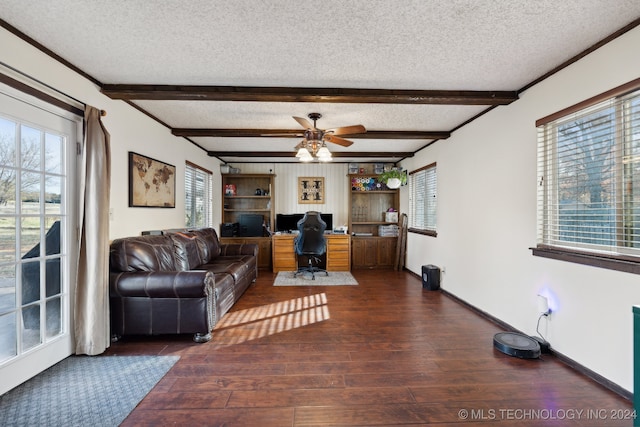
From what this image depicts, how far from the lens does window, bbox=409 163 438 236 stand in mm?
5000

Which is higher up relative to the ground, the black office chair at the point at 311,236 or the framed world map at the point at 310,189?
the framed world map at the point at 310,189

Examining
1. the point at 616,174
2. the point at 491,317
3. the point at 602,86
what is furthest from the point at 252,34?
the point at 491,317

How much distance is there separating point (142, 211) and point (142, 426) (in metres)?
2.43

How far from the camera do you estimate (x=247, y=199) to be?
21.8 ft

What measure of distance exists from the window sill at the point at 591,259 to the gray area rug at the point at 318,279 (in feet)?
9.54

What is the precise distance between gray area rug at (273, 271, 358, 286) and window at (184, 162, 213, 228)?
1794mm

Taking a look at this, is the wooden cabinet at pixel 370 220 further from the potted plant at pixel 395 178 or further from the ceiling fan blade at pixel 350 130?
the ceiling fan blade at pixel 350 130

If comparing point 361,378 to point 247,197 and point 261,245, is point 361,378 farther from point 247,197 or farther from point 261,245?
point 247,197

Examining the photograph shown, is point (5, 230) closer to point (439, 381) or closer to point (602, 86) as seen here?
point (439, 381)

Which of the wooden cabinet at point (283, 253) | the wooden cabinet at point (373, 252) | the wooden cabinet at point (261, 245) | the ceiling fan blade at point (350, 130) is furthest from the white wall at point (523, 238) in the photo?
the wooden cabinet at point (261, 245)

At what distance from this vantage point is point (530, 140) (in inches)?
106

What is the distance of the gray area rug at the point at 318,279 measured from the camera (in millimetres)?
4953

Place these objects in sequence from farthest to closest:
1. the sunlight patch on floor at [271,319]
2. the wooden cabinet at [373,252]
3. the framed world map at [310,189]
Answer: the framed world map at [310,189] < the wooden cabinet at [373,252] < the sunlight patch on floor at [271,319]

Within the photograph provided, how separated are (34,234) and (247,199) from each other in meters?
4.56
